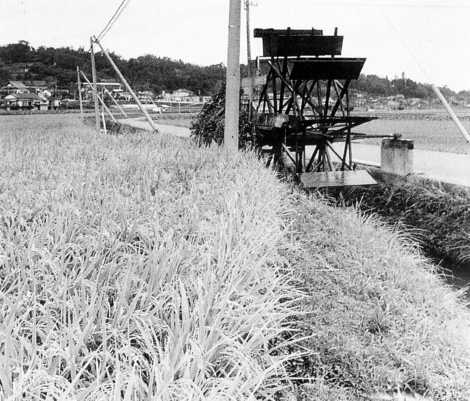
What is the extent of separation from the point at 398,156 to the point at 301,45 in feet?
14.5

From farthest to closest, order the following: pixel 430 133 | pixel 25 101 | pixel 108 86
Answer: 1. pixel 25 101
2. pixel 108 86
3. pixel 430 133

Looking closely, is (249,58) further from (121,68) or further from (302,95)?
(121,68)

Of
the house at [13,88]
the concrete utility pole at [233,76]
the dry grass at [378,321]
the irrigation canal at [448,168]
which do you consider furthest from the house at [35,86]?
the dry grass at [378,321]

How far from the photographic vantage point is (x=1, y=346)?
2070 millimetres

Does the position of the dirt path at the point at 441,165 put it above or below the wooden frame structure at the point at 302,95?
below

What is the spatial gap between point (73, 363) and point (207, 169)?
14.9 ft

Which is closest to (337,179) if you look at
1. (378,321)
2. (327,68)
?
(327,68)

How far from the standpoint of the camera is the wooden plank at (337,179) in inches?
397

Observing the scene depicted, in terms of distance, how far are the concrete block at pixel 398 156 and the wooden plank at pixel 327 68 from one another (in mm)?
2721

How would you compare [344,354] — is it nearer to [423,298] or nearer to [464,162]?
[423,298]

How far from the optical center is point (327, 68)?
12219mm

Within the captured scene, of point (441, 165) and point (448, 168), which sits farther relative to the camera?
point (441, 165)

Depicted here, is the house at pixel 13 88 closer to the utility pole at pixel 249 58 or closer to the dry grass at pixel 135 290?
the utility pole at pixel 249 58

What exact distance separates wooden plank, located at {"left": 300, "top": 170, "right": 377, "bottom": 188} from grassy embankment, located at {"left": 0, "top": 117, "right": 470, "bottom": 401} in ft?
12.0
